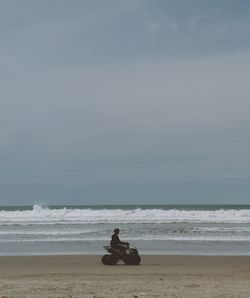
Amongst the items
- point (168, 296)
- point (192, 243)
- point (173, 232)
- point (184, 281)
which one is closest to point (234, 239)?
point (192, 243)

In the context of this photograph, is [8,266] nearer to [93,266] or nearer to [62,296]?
[93,266]

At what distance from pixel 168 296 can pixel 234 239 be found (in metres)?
17.4

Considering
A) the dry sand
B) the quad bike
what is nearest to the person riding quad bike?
the quad bike

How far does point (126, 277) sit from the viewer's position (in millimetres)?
14250

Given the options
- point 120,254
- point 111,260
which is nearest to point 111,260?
point 111,260

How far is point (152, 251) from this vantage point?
22.5 metres

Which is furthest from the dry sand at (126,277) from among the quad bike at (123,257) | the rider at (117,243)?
the rider at (117,243)

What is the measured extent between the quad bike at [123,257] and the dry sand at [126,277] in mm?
225

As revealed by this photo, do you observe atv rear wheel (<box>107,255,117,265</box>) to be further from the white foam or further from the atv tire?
the white foam

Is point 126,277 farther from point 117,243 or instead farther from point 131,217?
point 131,217

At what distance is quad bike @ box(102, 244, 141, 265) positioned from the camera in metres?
17.9

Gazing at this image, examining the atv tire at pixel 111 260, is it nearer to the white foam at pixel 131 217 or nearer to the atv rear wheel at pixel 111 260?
the atv rear wheel at pixel 111 260

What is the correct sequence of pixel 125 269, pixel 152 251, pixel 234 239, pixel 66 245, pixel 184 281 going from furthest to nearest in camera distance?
pixel 234 239 → pixel 66 245 → pixel 152 251 → pixel 125 269 → pixel 184 281

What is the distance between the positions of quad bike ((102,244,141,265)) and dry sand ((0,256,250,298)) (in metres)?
0.22
